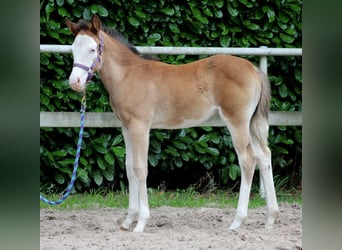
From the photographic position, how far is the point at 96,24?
454 cm

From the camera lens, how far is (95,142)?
6.19 meters

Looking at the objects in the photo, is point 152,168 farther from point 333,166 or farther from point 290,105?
point 333,166

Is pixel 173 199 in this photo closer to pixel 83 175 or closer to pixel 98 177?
pixel 98 177

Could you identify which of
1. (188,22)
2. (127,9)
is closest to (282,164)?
(188,22)

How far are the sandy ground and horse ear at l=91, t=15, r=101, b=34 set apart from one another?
157 cm

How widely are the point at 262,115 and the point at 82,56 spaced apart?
1.57m

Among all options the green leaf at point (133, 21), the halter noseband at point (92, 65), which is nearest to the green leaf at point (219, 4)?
the green leaf at point (133, 21)

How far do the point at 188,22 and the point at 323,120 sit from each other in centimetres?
531

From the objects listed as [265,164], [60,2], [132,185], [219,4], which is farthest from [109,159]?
[219,4]

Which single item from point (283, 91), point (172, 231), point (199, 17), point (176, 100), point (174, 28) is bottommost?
point (172, 231)

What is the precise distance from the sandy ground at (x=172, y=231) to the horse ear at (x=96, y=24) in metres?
1.57

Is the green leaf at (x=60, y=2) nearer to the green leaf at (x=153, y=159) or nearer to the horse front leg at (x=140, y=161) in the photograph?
the green leaf at (x=153, y=159)

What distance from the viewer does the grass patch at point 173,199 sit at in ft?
19.0

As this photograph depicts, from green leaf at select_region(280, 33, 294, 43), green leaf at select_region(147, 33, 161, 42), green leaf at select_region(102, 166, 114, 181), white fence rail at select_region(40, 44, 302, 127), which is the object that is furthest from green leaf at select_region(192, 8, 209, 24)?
green leaf at select_region(102, 166, 114, 181)
